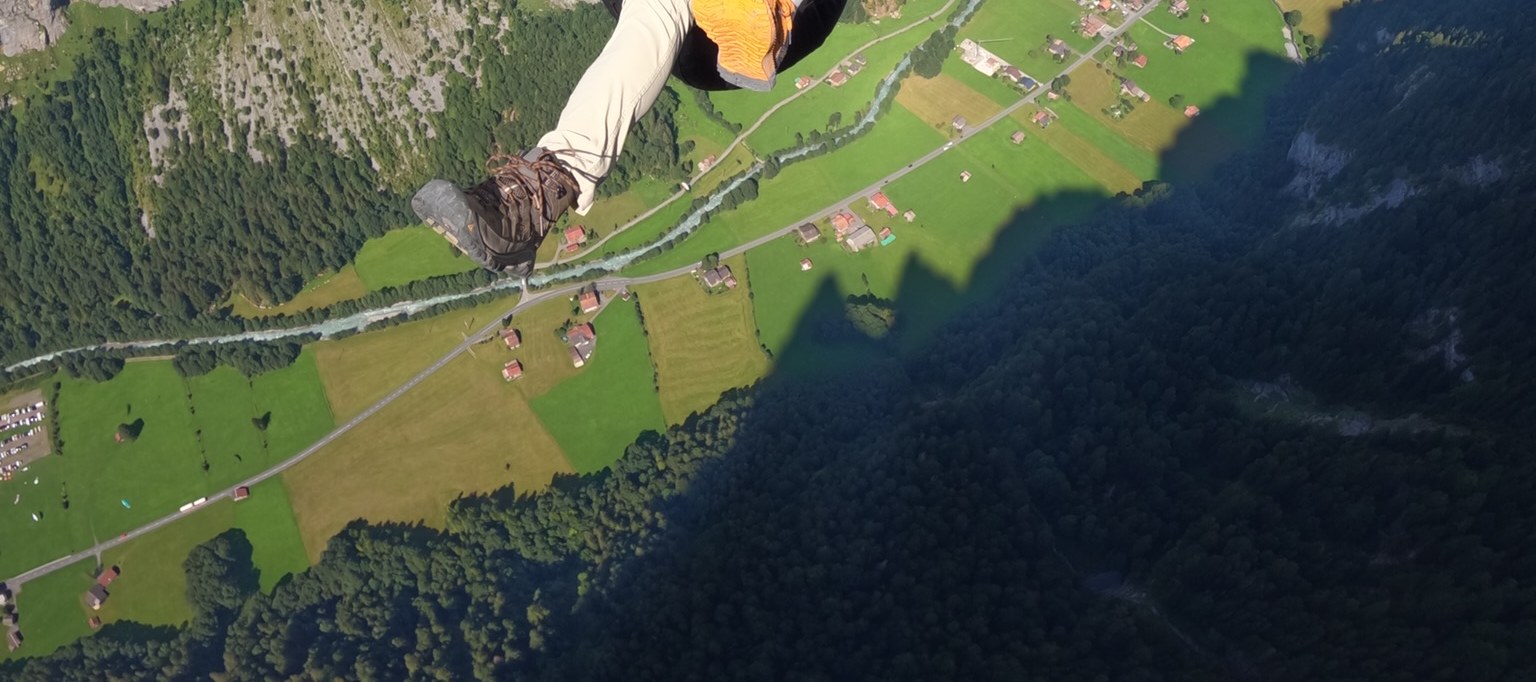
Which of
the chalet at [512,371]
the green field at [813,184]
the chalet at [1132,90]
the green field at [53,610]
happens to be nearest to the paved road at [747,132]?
Result: the green field at [813,184]

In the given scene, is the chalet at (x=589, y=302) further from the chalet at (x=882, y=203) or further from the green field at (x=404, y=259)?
the chalet at (x=882, y=203)

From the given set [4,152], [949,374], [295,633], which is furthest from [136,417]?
[949,374]

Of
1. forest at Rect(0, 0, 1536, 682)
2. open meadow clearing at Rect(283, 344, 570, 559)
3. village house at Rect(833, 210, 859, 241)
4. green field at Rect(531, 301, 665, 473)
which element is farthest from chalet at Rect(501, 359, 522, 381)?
village house at Rect(833, 210, 859, 241)

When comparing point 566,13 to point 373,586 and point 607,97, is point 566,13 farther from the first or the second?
point 607,97

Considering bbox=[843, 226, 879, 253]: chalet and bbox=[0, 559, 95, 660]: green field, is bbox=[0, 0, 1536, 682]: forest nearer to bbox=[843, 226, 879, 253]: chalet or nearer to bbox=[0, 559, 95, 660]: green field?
bbox=[0, 559, 95, 660]: green field

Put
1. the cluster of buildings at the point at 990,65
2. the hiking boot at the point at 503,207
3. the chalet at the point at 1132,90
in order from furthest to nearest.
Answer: the cluster of buildings at the point at 990,65
the chalet at the point at 1132,90
the hiking boot at the point at 503,207

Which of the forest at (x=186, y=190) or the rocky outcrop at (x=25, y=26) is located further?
the rocky outcrop at (x=25, y=26)

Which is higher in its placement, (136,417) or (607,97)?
(136,417)

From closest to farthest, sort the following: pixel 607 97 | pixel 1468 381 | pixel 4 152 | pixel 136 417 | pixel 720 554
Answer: pixel 607 97 < pixel 1468 381 < pixel 720 554 < pixel 136 417 < pixel 4 152

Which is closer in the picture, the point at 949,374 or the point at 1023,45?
the point at 949,374
